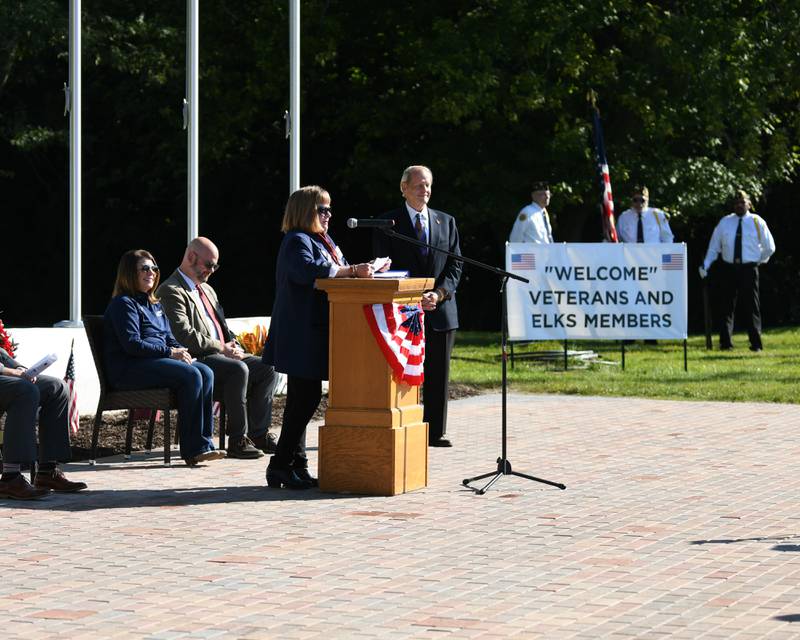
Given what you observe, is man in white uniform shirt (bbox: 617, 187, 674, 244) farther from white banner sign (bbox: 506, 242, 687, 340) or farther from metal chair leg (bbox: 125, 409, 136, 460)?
metal chair leg (bbox: 125, 409, 136, 460)

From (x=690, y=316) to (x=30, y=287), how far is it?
45.6 feet

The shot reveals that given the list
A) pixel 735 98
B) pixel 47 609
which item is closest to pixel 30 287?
pixel 735 98

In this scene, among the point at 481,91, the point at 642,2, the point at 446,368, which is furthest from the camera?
the point at 642,2

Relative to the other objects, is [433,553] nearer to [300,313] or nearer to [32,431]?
[300,313]

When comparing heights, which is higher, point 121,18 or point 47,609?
point 121,18

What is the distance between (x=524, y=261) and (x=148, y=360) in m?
7.54

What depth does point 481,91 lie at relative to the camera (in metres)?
24.2

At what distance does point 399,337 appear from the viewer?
9.38 metres

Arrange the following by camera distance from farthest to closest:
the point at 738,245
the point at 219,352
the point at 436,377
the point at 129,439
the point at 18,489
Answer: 1. the point at 738,245
2. the point at 436,377
3. the point at 219,352
4. the point at 129,439
5. the point at 18,489

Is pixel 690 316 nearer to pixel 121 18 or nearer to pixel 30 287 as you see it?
pixel 121 18

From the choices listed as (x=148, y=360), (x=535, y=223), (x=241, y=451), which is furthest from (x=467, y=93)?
(x=148, y=360)

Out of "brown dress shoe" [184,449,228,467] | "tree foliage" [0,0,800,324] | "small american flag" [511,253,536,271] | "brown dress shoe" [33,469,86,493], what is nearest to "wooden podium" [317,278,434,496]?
"brown dress shoe" [184,449,228,467]

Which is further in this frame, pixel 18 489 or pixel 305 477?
pixel 305 477

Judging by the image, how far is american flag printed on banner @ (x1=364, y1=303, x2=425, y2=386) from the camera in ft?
30.5
